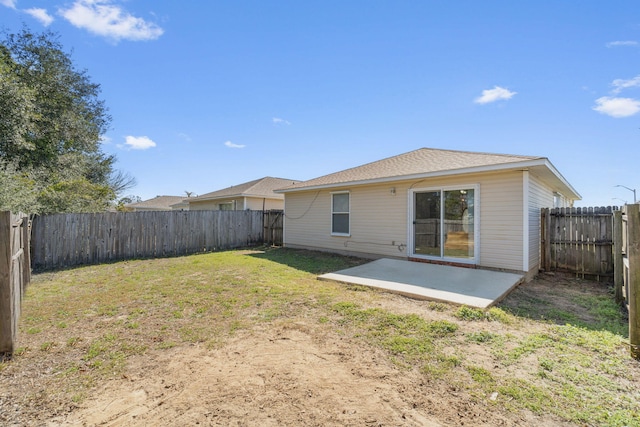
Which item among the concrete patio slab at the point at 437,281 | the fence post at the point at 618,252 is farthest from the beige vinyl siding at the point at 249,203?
the fence post at the point at 618,252

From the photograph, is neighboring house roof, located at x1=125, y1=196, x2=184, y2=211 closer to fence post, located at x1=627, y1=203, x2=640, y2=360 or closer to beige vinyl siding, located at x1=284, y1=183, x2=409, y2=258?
beige vinyl siding, located at x1=284, y1=183, x2=409, y2=258

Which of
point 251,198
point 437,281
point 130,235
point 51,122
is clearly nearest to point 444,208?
point 437,281

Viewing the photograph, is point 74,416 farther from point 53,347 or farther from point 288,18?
point 288,18

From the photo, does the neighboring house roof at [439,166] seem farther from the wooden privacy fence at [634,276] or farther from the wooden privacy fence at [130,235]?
the wooden privacy fence at [130,235]

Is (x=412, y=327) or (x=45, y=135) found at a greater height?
(x=45, y=135)

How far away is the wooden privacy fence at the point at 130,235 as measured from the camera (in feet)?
27.0

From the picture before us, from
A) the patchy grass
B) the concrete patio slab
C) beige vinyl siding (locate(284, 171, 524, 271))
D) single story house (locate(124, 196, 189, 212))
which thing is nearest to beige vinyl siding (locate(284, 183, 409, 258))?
beige vinyl siding (locate(284, 171, 524, 271))

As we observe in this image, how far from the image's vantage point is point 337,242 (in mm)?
10188

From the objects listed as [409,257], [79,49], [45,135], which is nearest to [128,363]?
[409,257]

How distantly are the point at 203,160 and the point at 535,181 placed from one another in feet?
66.0

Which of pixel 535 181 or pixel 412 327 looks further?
pixel 535 181

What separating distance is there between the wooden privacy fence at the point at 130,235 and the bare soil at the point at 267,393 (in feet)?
24.4

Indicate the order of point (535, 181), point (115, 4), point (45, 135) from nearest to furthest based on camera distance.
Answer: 1. point (535, 181)
2. point (115, 4)
3. point (45, 135)

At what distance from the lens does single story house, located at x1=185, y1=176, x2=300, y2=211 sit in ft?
52.5
